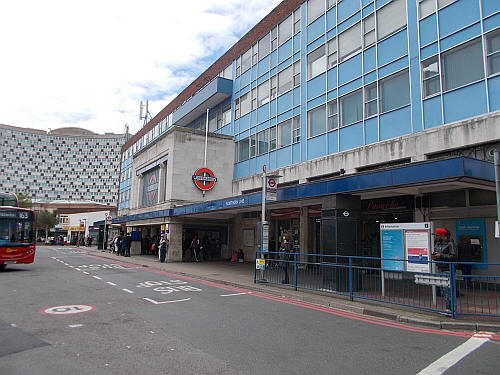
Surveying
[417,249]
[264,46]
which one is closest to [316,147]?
[264,46]

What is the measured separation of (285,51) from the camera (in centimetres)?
2400

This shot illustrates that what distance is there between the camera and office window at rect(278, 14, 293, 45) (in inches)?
943

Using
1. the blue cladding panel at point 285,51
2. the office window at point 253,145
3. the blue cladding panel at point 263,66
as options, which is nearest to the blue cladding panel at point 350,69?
the blue cladding panel at point 285,51

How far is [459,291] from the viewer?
8.08m

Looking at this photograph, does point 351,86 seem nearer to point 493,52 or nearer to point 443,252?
point 493,52

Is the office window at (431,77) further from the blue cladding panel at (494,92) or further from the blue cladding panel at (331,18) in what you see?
the blue cladding panel at (331,18)

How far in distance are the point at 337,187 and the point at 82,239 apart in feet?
195

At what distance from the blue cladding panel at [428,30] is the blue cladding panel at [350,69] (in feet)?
10.9

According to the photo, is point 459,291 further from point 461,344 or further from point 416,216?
point 416,216

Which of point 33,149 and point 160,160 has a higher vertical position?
point 33,149

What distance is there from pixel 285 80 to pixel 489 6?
1220 centimetres

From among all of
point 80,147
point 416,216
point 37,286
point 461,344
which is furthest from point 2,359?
point 80,147

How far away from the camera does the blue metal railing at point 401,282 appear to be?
26.4 feet

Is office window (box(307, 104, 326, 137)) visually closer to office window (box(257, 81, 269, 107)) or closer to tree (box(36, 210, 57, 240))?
office window (box(257, 81, 269, 107))
